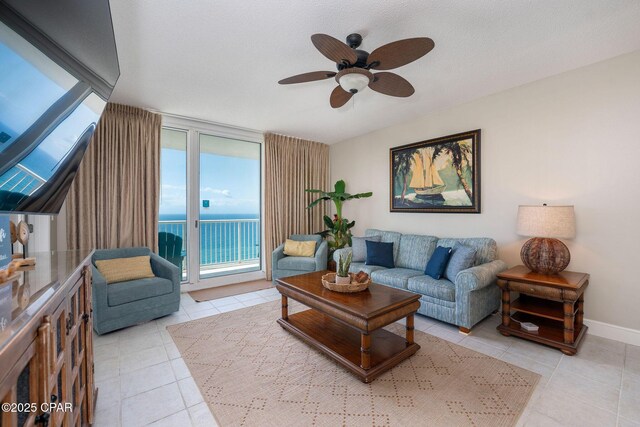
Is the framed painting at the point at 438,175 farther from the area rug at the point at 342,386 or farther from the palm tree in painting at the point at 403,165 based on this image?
the area rug at the point at 342,386

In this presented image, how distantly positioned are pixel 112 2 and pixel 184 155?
258 centimetres

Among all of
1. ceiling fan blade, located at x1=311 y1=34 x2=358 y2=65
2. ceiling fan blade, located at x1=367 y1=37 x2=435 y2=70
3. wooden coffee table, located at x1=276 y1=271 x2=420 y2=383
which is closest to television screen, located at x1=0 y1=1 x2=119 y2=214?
ceiling fan blade, located at x1=311 y1=34 x2=358 y2=65

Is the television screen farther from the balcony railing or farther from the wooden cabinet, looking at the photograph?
the balcony railing

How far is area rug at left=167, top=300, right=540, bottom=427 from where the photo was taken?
5.47 feet

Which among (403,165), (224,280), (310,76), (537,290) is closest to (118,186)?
(224,280)

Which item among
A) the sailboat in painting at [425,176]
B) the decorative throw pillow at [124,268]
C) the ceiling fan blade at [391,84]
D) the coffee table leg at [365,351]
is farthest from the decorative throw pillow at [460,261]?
the decorative throw pillow at [124,268]

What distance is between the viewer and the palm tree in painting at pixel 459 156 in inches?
139

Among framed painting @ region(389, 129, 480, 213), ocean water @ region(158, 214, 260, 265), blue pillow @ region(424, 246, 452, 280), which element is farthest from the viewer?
ocean water @ region(158, 214, 260, 265)

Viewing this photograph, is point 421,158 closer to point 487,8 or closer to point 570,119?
point 570,119

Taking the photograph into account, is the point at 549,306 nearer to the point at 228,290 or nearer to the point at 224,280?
the point at 228,290

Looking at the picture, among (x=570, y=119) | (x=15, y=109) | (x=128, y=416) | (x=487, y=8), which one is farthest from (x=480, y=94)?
(x=128, y=416)

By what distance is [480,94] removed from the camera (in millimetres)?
3320

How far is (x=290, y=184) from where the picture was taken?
5141 mm

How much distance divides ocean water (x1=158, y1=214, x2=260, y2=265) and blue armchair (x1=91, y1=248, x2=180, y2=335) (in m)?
1.59
